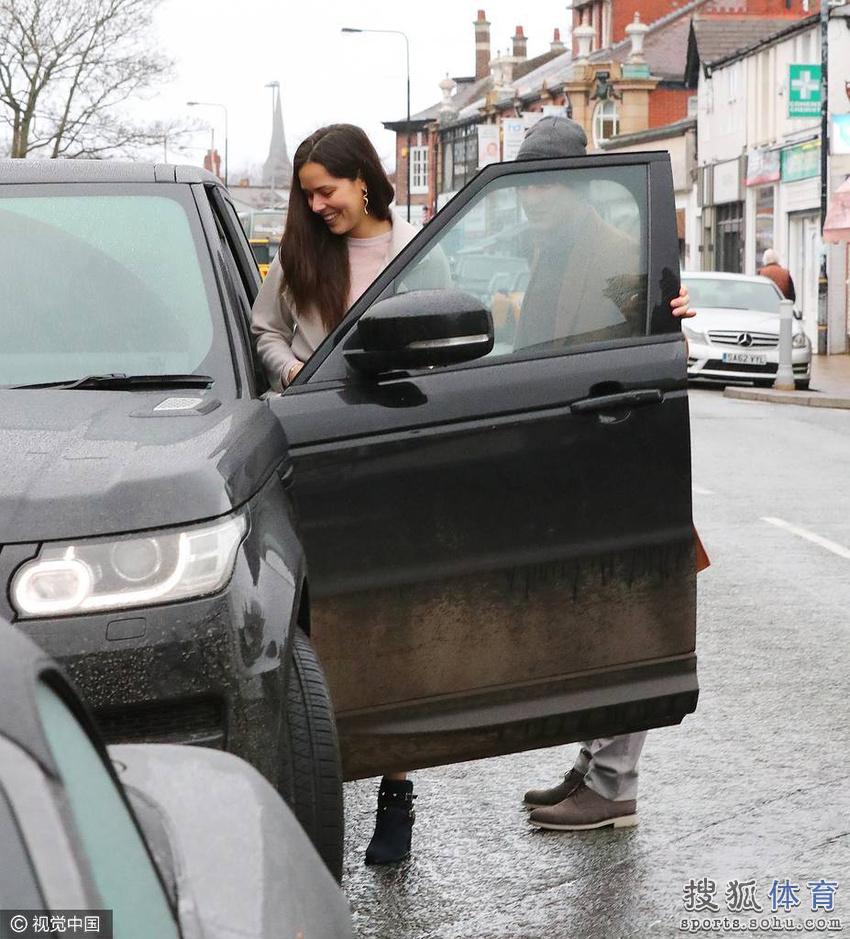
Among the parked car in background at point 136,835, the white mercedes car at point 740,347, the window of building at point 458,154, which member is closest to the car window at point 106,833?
the parked car in background at point 136,835

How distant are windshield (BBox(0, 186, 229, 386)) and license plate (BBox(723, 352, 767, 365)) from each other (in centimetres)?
2365

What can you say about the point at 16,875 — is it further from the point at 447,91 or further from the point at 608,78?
the point at 447,91

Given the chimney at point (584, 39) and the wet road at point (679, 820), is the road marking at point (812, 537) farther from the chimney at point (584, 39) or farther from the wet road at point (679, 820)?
the chimney at point (584, 39)

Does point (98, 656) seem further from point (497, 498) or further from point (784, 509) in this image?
point (784, 509)

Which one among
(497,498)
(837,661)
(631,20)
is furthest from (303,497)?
(631,20)

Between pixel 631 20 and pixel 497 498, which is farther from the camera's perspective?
pixel 631 20

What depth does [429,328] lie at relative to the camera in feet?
13.2

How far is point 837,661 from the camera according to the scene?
762cm

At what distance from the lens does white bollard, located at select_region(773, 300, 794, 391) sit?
2669cm

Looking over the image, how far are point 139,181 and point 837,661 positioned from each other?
3883 mm

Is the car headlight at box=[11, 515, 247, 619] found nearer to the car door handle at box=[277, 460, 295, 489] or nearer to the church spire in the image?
the car door handle at box=[277, 460, 295, 489]

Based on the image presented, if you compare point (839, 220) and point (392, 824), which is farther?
point (839, 220)

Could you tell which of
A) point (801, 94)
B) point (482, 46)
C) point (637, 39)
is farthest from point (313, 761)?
point (482, 46)

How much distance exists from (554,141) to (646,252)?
2.55 feet
